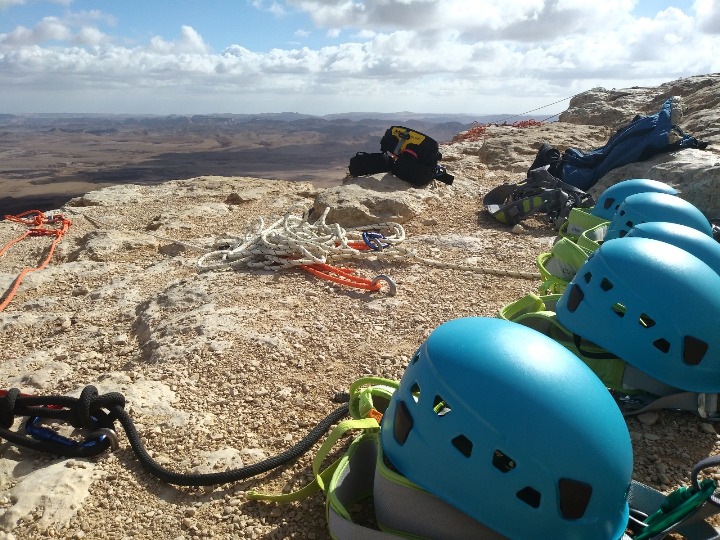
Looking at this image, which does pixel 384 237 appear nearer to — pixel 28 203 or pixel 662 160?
pixel 662 160

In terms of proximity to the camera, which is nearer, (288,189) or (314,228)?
(314,228)

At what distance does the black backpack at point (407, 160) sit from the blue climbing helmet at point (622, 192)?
3.56 meters

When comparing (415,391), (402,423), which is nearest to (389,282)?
(415,391)

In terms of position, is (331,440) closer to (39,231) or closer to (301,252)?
(301,252)

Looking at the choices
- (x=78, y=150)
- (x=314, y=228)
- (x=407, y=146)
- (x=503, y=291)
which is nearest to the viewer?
(x=503, y=291)

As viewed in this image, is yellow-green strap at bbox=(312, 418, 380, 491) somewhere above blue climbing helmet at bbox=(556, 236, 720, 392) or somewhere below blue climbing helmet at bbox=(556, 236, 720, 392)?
below

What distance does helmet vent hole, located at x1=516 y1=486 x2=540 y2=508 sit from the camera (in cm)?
191

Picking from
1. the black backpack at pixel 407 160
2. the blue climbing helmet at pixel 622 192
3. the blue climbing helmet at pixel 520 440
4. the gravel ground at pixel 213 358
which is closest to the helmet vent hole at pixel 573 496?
the blue climbing helmet at pixel 520 440

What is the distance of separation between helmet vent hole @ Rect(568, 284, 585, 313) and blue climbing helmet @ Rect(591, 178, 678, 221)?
2382 mm

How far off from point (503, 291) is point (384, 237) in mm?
1923

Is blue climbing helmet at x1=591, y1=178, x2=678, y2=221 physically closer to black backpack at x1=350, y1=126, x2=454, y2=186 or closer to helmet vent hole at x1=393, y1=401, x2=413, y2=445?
black backpack at x1=350, y1=126, x2=454, y2=186

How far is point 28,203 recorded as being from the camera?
151 feet

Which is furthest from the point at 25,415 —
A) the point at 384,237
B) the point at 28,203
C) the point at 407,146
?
the point at 28,203

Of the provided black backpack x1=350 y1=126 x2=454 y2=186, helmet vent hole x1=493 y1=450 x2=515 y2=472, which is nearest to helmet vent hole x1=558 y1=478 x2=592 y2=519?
helmet vent hole x1=493 y1=450 x2=515 y2=472
